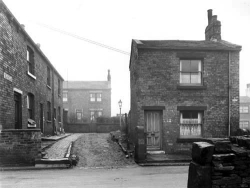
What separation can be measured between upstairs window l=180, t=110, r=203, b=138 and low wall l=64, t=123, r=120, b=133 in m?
17.7

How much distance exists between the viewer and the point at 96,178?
8.27 m

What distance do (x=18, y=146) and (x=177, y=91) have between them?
8.39 m

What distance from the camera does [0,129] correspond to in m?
10.4

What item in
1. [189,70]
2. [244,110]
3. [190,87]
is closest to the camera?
[190,87]

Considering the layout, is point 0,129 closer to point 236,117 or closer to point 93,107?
point 236,117

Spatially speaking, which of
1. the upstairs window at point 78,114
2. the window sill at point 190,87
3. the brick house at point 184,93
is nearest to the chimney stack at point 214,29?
the brick house at point 184,93

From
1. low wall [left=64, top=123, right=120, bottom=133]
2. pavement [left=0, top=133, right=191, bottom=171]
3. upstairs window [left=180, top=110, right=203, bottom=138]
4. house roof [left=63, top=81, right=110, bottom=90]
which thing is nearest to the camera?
pavement [left=0, top=133, right=191, bottom=171]

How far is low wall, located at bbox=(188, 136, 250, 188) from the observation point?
14.5 ft

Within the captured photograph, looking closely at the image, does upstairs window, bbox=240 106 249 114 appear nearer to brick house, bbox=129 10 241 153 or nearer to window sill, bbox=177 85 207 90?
brick house, bbox=129 10 241 153

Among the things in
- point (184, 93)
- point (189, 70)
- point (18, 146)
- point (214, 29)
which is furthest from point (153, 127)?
point (214, 29)

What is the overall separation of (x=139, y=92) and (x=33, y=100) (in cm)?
711

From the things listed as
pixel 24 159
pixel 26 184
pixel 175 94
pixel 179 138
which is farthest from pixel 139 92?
pixel 26 184

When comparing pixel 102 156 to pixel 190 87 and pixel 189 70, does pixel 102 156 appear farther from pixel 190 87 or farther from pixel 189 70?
pixel 189 70

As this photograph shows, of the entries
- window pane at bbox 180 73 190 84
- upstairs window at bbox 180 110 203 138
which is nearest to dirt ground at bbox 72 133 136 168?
upstairs window at bbox 180 110 203 138
